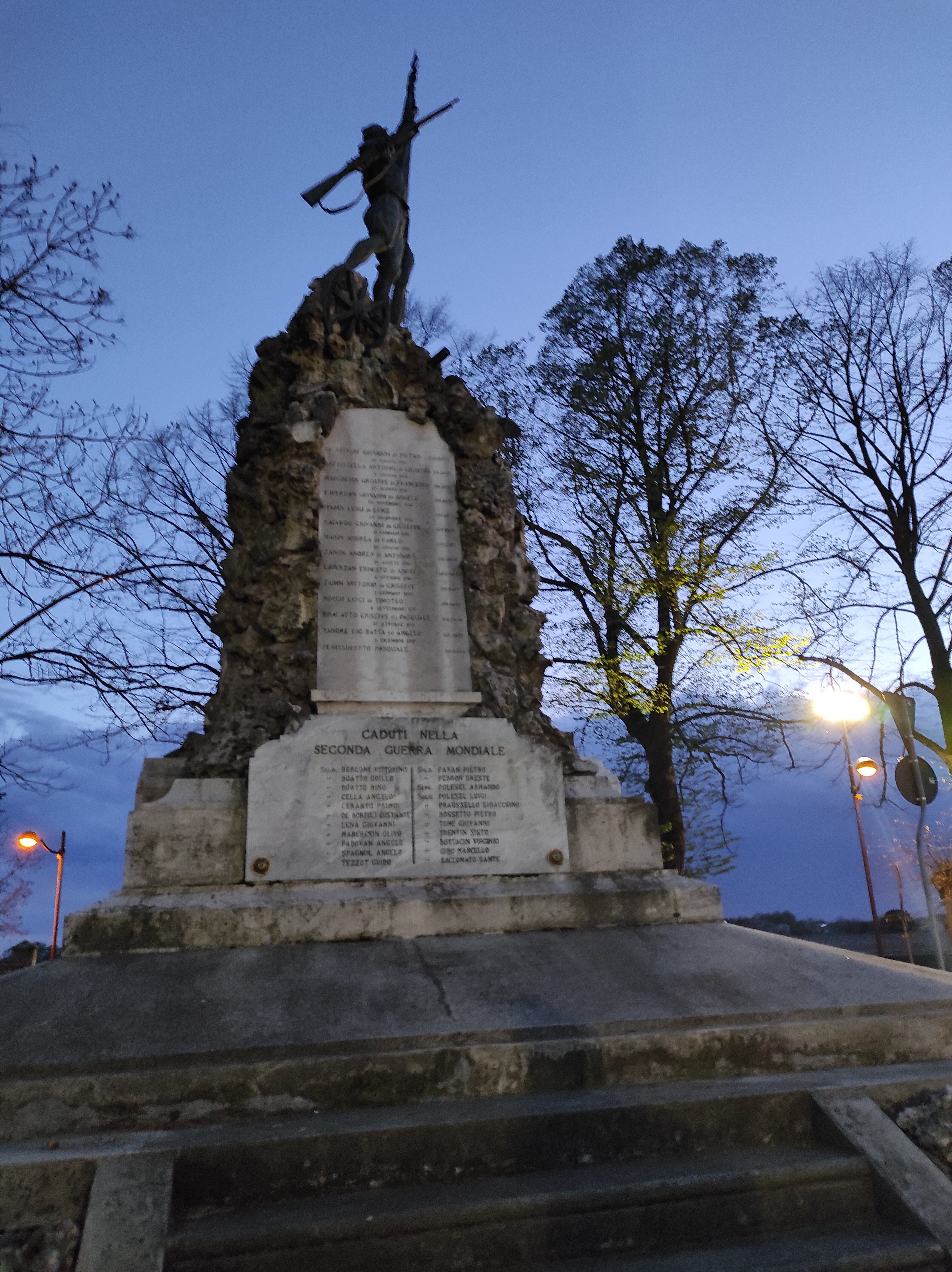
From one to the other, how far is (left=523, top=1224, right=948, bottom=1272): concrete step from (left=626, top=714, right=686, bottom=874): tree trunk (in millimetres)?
10910

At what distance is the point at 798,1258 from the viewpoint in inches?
126

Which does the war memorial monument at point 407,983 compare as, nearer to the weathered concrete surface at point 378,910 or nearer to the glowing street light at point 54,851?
the weathered concrete surface at point 378,910

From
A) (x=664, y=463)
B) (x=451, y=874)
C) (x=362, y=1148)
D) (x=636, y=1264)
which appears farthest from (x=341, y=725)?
(x=664, y=463)

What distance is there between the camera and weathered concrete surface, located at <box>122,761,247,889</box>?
5.55 m

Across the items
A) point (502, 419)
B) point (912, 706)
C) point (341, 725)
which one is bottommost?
point (341, 725)

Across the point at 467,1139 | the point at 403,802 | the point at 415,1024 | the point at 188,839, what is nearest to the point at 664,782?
the point at 403,802

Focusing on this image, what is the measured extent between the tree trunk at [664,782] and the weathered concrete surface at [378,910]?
27.6ft

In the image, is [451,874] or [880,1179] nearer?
[880,1179]

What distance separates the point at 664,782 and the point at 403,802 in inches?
390

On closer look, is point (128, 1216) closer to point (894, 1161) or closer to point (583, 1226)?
point (583, 1226)

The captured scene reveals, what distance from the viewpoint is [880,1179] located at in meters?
3.54

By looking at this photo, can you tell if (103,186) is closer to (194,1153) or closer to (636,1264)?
(194,1153)

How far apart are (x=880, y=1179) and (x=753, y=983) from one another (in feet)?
4.81

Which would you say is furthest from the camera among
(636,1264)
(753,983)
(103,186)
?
(103,186)
